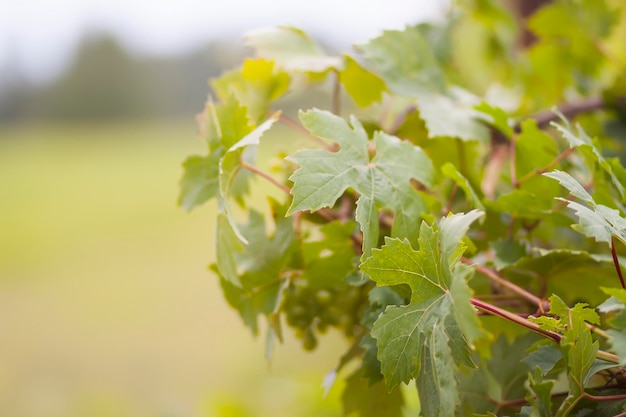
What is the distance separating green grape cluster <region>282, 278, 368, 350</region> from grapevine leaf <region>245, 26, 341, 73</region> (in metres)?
0.16

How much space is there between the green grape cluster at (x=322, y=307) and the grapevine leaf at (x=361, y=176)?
10 cm

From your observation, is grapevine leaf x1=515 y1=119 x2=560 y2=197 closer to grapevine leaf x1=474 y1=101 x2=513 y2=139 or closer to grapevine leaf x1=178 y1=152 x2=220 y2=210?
grapevine leaf x1=474 y1=101 x2=513 y2=139

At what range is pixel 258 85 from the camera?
434mm

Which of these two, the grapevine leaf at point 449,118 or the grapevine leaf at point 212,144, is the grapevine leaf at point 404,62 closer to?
the grapevine leaf at point 449,118

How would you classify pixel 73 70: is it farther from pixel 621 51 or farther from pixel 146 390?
pixel 621 51

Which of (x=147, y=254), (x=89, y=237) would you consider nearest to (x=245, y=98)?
(x=147, y=254)

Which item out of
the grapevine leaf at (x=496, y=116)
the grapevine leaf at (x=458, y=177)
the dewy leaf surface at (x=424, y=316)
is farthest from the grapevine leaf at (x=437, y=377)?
the grapevine leaf at (x=496, y=116)

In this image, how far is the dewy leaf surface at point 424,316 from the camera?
10.1 inches

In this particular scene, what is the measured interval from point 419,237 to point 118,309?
87.3 inches

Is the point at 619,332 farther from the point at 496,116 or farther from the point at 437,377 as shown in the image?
the point at 496,116

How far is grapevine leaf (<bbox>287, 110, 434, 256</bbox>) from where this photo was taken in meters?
0.29

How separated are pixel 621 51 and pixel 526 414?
676mm

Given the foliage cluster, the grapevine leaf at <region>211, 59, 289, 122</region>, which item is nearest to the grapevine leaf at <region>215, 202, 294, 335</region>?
the foliage cluster

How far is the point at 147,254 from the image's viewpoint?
9.58 ft
